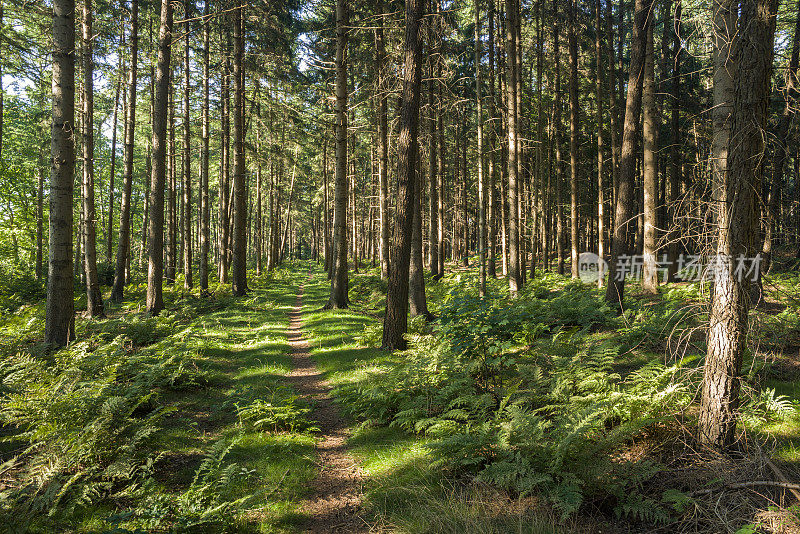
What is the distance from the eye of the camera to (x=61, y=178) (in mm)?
7605

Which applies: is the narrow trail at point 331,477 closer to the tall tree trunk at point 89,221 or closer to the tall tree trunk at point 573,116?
the tall tree trunk at point 89,221

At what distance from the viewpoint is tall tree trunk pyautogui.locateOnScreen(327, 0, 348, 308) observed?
1261 centimetres

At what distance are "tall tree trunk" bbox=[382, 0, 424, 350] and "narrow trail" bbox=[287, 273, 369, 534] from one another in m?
2.38

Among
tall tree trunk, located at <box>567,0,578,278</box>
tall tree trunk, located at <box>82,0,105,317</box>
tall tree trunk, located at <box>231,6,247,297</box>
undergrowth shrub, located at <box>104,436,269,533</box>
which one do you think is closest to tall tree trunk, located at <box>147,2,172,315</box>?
tall tree trunk, located at <box>82,0,105,317</box>

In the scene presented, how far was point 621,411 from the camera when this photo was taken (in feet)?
14.6

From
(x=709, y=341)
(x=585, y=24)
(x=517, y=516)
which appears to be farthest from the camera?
(x=585, y=24)

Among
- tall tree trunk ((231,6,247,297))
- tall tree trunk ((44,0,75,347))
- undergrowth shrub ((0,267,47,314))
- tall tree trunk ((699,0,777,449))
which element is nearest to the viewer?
tall tree trunk ((699,0,777,449))

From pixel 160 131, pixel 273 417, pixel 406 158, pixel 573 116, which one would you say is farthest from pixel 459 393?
pixel 573 116

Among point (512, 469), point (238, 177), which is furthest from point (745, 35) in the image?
point (238, 177)

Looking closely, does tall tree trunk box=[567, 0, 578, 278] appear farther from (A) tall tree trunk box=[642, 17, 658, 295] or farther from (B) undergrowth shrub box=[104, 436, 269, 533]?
(B) undergrowth shrub box=[104, 436, 269, 533]

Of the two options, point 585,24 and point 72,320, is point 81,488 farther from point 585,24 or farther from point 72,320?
point 585,24

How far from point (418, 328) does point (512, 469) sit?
22.3 feet

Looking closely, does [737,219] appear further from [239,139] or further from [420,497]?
[239,139]

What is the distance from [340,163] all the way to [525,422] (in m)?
11.0
